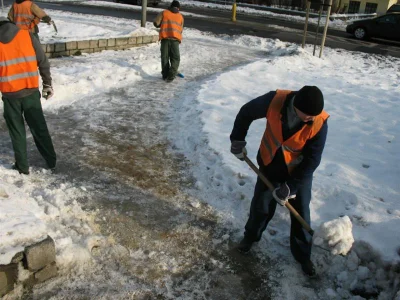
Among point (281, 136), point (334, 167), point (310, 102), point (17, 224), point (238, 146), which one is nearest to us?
point (310, 102)

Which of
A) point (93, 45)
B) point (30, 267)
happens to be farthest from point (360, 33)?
point (30, 267)

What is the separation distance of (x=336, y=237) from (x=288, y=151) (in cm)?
91

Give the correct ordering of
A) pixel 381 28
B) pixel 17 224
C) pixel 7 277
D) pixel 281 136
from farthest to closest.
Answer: pixel 381 28, pixel 17 224, pixel 281 136, pixel 7 277

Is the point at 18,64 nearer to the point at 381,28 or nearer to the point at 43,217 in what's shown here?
the point at 43,217

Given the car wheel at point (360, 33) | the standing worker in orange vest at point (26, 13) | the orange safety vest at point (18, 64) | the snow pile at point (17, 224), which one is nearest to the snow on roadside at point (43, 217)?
the snow pile at point (17, 224)

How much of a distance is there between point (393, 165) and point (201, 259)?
3.01 meters

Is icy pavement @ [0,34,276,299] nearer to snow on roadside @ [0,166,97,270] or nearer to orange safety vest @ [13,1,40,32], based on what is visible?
snow on roadside @ [0,166,97,270]

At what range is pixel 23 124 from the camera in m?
4.07

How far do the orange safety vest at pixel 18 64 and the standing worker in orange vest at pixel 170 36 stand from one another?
4293 mm

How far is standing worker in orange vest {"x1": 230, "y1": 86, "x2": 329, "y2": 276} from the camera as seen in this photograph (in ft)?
8.95

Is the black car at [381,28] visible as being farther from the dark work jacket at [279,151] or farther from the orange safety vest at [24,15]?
the dark work jacket at [279,151]

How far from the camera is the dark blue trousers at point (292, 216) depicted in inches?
124

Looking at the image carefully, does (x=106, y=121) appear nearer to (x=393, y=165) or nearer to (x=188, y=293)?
(x=188, y=293)

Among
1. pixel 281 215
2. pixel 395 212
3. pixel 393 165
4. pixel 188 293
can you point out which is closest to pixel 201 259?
pixel 188 293
